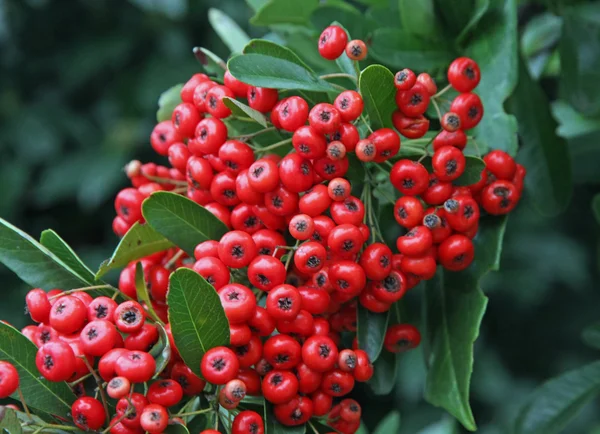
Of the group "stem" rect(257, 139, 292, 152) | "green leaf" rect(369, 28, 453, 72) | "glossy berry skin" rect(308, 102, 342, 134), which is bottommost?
"stem" rect(257, 139, 292, 152)

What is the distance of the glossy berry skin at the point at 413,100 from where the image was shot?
1429 mm

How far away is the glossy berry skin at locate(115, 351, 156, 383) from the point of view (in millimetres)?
1244

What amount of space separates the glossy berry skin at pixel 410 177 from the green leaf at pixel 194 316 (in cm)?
44

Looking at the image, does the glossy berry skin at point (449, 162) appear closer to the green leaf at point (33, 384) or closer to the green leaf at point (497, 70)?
the green leaf at point (497, 70)

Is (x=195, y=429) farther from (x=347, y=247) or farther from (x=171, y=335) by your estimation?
(x=347, y=247)

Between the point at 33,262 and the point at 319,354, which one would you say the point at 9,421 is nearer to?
the point at 33,262

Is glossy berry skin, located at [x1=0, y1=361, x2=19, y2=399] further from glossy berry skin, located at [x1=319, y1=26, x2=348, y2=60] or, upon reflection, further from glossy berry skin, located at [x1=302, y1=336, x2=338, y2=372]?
glossy berry skin, located at [x1=319, y1=26, x2=348, y2=60]

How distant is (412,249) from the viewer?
140 cm

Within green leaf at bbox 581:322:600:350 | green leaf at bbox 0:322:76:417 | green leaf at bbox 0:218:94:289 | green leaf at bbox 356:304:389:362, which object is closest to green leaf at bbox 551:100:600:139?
green leaf at bbox 581:322:600:350

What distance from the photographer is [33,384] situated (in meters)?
1.32

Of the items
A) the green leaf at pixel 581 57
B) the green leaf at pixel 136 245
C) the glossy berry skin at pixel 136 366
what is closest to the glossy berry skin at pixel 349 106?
the green leaf at pixel 136 245

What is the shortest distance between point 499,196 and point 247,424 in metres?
0.69

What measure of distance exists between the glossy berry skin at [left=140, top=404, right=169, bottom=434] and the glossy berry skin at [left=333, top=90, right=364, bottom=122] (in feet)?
2.06

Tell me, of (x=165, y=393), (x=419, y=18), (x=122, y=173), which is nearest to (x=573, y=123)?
(x=419, y=18)
